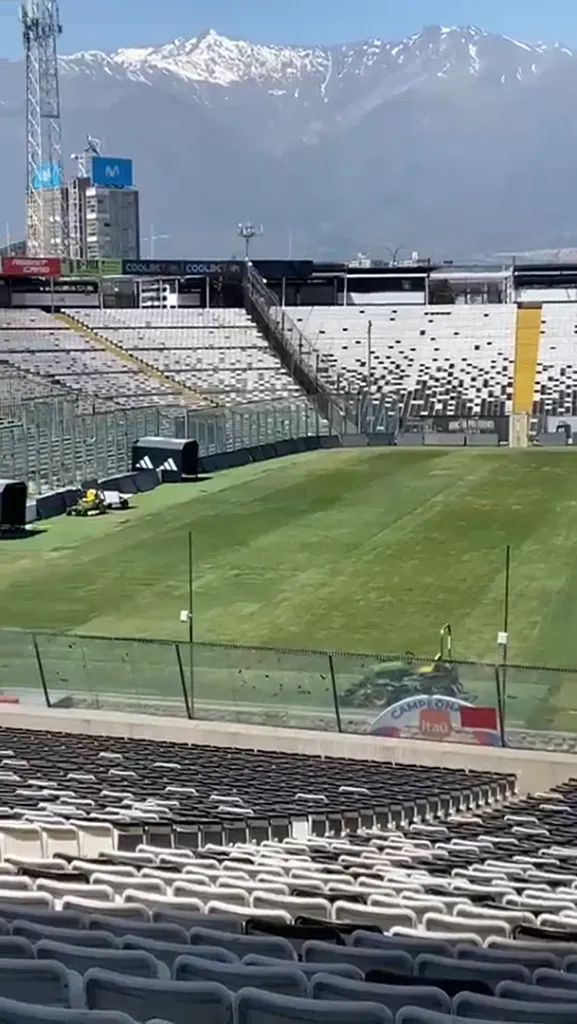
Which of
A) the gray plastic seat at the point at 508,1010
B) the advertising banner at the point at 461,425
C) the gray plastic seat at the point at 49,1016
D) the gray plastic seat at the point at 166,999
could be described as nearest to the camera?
the gray plastic seat at the point at 49,1016

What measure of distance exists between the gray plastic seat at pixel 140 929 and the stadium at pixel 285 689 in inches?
0.5

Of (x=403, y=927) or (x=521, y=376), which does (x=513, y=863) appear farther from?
(x=521, y=376)

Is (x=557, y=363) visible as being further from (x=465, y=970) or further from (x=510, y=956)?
(x=465, y=970)

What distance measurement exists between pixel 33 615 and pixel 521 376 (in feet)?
161

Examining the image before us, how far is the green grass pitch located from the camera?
23.6 m

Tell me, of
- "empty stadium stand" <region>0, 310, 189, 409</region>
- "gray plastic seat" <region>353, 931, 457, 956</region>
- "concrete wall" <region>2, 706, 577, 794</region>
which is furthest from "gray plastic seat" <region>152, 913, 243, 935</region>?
"empty stadium stand" <region>0, 310, 189, 409</region>

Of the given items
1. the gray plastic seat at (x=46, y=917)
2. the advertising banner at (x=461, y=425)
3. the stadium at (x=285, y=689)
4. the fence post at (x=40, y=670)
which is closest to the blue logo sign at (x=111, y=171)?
the stadium at (x=285, y=689)

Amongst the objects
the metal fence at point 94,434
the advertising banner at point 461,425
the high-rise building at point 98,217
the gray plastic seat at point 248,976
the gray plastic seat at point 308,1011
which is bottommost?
the advertising banner at point 461,425

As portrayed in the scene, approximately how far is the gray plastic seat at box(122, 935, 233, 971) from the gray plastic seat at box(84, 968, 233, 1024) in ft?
2.34

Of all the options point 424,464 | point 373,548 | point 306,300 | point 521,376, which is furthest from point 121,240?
point 373,548

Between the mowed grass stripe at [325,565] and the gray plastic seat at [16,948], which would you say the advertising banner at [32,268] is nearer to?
the mowed grass stripe at [325,565]

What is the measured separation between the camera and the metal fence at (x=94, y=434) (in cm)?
4034

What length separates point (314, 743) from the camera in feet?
51.2

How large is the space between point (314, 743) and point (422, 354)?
60011 mm
